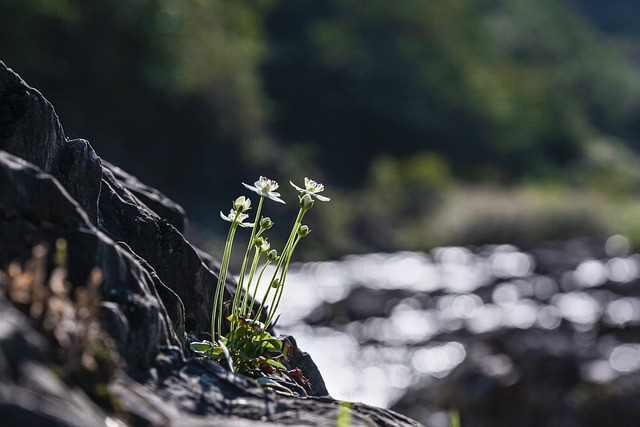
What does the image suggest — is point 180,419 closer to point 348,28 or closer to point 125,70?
point 125,70

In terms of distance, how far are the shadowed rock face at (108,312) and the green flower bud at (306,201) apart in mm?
425

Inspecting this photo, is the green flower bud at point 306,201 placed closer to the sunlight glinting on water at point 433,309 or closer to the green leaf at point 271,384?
the green leaf at point 271,384

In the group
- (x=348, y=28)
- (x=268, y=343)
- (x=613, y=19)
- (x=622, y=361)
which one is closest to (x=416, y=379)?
(x=622, y=361)

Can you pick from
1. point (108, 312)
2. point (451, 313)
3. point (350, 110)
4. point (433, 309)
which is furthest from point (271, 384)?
point (350, 110)

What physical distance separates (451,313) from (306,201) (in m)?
16.3

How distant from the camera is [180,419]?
179cm

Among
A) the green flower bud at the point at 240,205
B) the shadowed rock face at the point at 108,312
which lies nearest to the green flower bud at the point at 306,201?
the green flower bud at the point at 240,205

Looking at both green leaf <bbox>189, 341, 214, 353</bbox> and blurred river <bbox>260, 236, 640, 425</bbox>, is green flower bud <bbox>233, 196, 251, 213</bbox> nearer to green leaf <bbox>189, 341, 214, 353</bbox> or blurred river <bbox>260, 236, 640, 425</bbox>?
green leaf <bbox>189, 341, 214, 353</bbox>

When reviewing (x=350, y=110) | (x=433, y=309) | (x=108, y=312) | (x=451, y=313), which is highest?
(x=350, y=110)

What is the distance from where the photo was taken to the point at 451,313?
1877cm

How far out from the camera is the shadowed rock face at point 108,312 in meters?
1.51

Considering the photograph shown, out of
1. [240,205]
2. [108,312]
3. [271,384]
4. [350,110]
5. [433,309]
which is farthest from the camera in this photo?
[350,110]

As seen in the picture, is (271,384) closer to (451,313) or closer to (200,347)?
(200,347)

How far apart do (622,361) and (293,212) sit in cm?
1544
